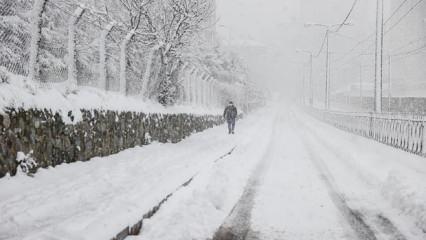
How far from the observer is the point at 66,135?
371 inches

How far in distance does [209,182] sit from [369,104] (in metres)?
64.3

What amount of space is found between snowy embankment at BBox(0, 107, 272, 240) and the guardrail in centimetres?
605

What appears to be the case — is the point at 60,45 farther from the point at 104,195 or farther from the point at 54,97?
the point at 104,195

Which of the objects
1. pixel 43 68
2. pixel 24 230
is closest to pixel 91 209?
pixel 24 230

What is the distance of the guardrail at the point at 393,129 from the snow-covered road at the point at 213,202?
3007mm

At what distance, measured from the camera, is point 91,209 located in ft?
21.8

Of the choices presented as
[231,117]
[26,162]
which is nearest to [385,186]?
[26,162]

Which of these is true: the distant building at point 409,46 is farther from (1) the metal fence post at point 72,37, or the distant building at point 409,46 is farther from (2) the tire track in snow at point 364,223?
(2) the tire track in snow at point 364,223

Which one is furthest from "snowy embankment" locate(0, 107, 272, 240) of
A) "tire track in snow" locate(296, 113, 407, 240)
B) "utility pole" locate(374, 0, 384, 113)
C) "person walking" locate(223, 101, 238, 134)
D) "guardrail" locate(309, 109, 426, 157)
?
"utility pole" locate(374, 0, 384, 113)

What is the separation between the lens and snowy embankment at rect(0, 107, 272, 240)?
5.58m

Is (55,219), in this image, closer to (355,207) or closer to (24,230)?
(24,230)

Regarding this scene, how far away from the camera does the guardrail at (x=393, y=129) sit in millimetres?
14531

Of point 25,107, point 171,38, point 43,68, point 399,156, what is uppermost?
point 171,38

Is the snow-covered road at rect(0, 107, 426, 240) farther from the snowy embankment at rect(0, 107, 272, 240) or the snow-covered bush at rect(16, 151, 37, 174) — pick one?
the snow-covered bush at rect(16, 151, 37, 174)
